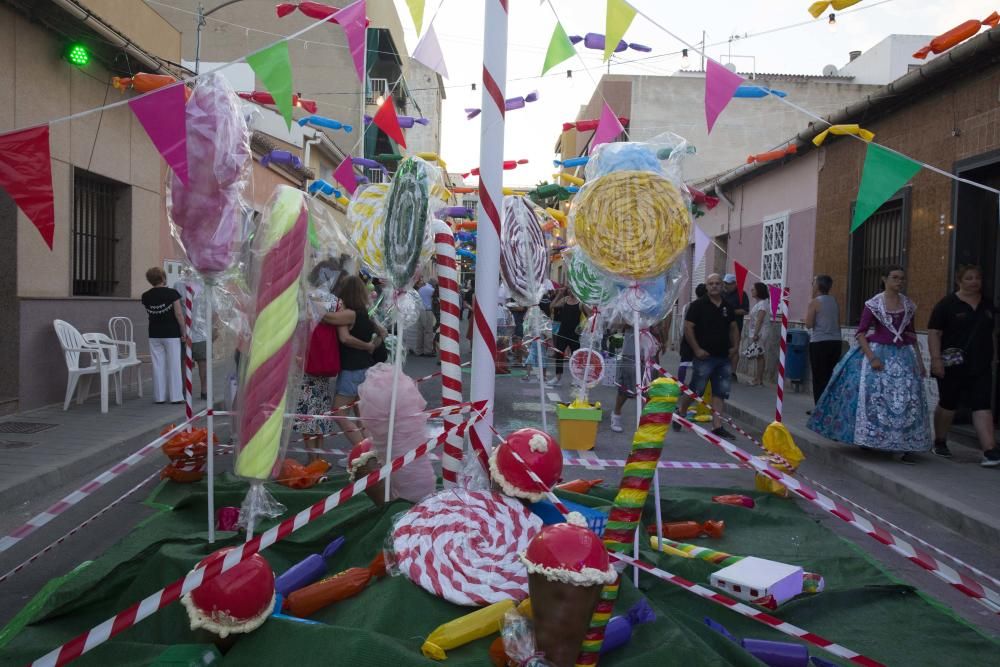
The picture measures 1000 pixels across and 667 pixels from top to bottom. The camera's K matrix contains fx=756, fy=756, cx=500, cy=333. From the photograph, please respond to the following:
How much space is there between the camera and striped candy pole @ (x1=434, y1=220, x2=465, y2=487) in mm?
4266

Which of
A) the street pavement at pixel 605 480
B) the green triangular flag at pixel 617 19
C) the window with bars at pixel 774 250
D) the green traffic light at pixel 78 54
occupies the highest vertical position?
the green traffic light at pixel 78 54

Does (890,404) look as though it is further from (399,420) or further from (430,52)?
(430,52)

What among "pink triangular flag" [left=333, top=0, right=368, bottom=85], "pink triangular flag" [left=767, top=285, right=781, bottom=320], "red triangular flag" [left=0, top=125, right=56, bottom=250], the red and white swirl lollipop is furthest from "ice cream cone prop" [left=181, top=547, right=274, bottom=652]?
"pink triangular flag" [left=767, top=285, right=781, bottom=320]

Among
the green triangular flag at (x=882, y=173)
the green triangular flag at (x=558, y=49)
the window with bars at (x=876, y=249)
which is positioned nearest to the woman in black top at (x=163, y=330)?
the green triangular flag at (x=558, y=49)

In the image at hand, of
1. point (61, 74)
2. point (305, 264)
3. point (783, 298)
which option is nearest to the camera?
point (305, 264)

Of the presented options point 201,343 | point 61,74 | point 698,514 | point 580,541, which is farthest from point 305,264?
point 61,74

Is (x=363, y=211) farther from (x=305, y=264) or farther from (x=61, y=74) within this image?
(x=61, y=74)

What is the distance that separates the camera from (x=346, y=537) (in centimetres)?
405

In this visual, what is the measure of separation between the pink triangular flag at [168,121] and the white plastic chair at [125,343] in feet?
22.4

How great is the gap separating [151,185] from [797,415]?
35.9ft

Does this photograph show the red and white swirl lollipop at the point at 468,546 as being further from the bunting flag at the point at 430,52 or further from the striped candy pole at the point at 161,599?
the bunting flag at the point at 430,52

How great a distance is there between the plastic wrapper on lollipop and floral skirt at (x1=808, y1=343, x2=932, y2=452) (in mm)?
3774

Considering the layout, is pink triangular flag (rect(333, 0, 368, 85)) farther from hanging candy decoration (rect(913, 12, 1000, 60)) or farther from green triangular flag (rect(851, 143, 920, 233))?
hanging candy decoration (rect(913, 12, 1000, 60))

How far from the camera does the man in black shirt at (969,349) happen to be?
7.21m
